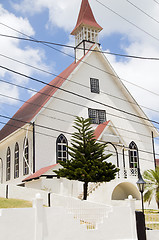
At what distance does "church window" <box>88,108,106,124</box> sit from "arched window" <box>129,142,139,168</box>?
3573 mm

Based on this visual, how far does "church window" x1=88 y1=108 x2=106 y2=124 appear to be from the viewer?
97.5 feet

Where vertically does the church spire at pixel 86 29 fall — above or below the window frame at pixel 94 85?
above

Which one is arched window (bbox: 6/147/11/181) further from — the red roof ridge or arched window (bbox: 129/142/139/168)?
arched window (bbox: 129/142/139/168)

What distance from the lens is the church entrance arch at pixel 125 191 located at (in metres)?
25.9

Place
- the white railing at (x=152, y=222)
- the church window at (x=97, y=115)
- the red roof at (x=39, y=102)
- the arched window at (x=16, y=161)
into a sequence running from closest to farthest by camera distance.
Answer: the white railing at (x=152, y=222), the red roof at (x=39, y=102), the arched window at (x=16, y=161), the church window at (x=97, y=115)

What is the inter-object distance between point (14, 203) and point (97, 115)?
13036mm

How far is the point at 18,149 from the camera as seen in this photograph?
29.6 metres

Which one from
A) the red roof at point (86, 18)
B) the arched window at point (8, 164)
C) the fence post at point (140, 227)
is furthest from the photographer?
the red roof at point (86, 18)

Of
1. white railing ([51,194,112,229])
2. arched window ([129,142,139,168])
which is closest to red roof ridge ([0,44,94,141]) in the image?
arched window ([129,142,139,168])

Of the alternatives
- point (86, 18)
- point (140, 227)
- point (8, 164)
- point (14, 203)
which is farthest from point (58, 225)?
point (86, 18)

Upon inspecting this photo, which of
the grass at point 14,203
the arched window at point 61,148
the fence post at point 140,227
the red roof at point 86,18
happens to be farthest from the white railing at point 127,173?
the red roof at point 86,18

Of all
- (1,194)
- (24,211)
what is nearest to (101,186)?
(1,194)

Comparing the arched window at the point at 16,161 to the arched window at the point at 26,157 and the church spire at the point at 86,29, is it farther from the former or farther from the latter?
A: the church spire at the point at 86,29

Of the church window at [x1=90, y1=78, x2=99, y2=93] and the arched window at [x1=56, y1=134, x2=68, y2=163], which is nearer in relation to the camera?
the arched window at [x1=56, y1=134, x2=68, y2=163]
